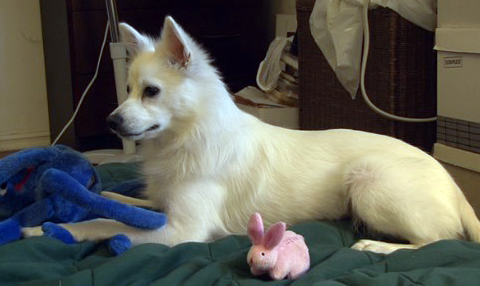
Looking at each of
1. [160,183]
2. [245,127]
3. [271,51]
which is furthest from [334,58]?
[160,183]

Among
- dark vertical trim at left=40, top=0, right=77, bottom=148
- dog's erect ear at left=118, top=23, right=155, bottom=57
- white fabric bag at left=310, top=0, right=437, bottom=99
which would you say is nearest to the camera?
dog's erect ear at left=118, top=23, right=155, bottom=57

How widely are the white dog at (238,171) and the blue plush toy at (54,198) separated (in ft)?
0.16

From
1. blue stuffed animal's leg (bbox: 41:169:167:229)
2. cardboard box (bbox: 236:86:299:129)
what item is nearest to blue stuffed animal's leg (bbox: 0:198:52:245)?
blue stuffed animal's leg (bbox: 41:169:167:229)

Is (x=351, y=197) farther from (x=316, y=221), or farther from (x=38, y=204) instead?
(x=38, y=204)

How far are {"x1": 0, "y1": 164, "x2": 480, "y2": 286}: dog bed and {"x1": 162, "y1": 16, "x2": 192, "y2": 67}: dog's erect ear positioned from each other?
52cm

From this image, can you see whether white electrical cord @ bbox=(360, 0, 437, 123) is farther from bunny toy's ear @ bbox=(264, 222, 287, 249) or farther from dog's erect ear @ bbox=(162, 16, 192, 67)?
bunny toy's ear @ bbox=(264, 222, 287, 249)

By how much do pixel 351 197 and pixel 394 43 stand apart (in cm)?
102

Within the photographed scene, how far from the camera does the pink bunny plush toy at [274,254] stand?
4.63ft

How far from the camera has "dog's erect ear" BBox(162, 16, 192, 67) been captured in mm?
1729

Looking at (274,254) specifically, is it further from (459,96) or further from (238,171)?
(459,96)

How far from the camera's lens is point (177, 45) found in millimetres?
1753

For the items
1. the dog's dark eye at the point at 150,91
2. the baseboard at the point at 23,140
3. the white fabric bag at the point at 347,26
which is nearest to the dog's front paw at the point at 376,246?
the dog's dark eye at the point at 150,91

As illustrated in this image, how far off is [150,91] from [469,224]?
0.96m

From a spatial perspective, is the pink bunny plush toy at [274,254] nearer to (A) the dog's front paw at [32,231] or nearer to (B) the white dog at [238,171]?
(B) the white dog at [238,171]
